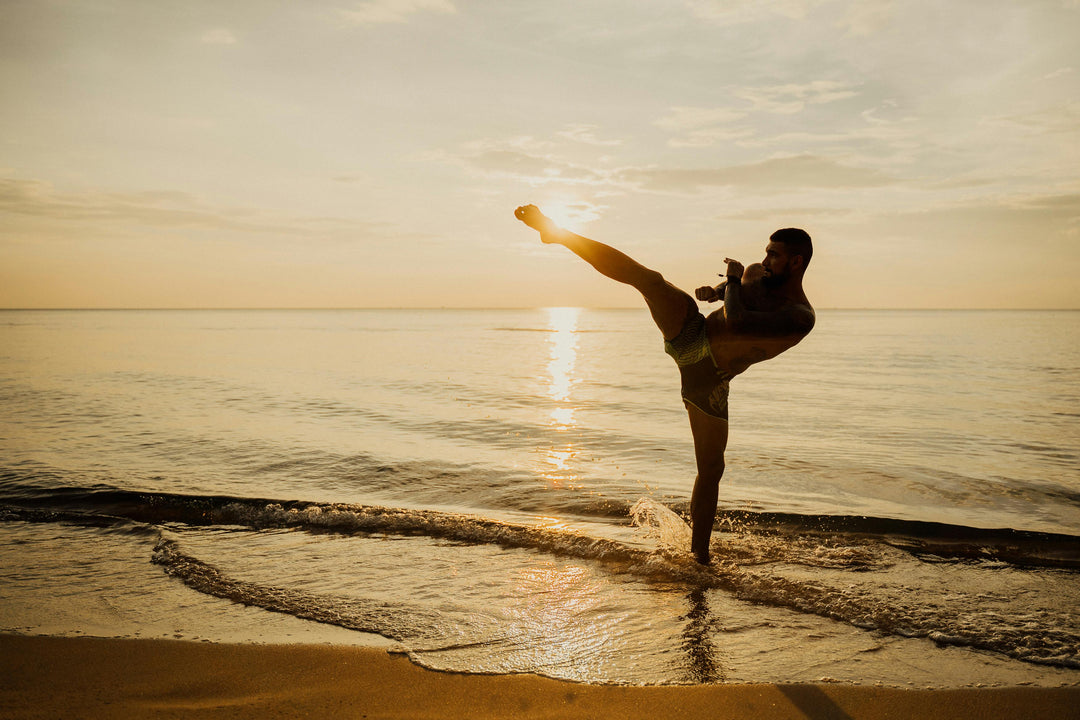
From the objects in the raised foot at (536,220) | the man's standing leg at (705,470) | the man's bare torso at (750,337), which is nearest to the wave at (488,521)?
the man's standing leg at (705,470)

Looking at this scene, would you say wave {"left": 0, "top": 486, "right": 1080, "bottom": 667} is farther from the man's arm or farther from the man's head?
the man's head

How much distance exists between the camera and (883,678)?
397cm

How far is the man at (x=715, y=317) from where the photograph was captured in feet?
16.8

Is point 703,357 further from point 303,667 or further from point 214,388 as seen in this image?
point 214,388

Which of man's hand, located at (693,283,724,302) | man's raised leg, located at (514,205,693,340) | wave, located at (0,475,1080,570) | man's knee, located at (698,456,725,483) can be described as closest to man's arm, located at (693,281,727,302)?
man's hand, located at (693,283,724,302)

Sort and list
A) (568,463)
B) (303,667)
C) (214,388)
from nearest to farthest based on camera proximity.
Result: (303,667)
(568,463)
(214,388)

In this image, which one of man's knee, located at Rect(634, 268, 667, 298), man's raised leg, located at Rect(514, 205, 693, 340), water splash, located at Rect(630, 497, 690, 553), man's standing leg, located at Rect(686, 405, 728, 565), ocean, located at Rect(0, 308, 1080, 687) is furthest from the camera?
water splash, located at Rect(630, 497, 690, 553)

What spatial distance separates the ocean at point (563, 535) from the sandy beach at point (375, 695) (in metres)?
0.18

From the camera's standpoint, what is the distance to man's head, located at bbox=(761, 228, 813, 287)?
17.4 ft

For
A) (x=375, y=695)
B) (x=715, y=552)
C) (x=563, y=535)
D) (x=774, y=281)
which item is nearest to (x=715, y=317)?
(x=774, y=281)

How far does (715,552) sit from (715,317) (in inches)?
91.3

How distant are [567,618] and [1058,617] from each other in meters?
3.50

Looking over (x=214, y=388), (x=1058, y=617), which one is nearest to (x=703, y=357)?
(x=1058, y=617)

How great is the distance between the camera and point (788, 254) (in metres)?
5.31
